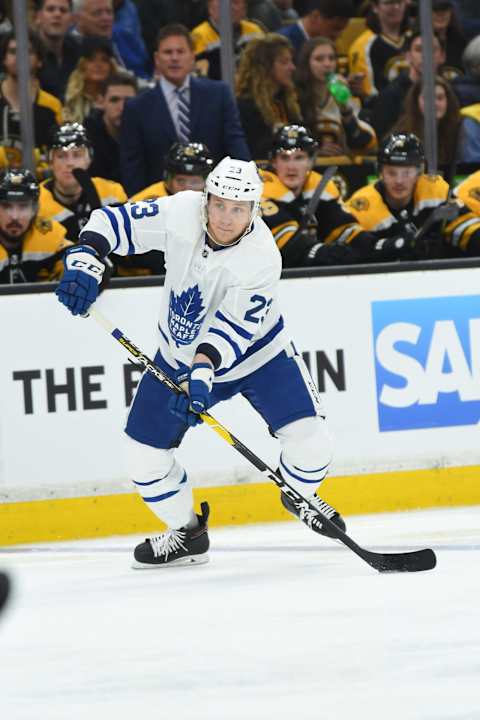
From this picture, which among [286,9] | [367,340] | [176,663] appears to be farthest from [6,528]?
[286,9]

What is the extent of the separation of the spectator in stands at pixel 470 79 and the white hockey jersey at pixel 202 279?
2.60 m

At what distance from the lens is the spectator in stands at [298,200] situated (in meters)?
5.39

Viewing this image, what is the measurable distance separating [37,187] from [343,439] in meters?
1.40

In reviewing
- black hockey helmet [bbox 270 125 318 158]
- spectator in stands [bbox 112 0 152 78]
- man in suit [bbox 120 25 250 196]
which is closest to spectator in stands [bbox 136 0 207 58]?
spectator in stands [bbox 112 0 152 78]

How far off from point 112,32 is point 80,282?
94.3 inches

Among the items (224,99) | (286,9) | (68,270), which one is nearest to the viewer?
(68,270)

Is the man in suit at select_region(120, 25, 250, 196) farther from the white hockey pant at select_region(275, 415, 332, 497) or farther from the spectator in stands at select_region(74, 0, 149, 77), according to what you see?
the white hockey pant at select_region(275, 415, 332, 497)

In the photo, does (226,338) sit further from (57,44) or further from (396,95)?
(396,95)

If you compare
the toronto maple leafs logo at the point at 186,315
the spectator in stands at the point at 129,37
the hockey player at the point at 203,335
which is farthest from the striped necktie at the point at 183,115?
the toronto maple leafs logo at the point at 186,315

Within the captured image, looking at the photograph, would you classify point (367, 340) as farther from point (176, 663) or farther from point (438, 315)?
point (176, 663)

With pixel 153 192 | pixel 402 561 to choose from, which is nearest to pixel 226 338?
pixel 402 561

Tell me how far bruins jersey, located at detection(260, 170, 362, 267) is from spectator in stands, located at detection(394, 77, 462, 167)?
2.18 ft

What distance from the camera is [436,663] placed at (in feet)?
9.39

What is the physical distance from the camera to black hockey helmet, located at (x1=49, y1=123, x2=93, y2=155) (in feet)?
17.3
